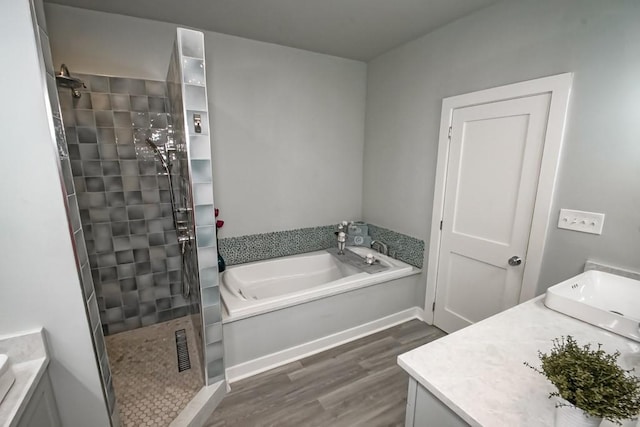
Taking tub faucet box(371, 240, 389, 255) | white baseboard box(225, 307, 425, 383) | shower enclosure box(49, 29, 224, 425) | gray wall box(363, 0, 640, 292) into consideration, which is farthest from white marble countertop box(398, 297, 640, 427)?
tub faucet box(371, 240, 389, 255)

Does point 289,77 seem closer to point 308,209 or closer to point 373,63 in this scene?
point 373,63

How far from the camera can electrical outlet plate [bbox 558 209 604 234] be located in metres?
1.54

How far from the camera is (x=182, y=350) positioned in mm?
2201

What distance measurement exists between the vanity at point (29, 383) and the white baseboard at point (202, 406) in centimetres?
62

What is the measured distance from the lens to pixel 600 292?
141cm

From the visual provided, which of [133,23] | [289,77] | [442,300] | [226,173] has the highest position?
[133,23]

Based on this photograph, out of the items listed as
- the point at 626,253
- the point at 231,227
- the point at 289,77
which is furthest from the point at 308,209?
the point at 626,253

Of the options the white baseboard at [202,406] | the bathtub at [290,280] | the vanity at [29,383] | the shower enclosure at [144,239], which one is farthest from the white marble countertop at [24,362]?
the bathtub at [290,280]

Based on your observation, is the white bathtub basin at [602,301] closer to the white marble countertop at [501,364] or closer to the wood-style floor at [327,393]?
the white marble countertop at [501,364]

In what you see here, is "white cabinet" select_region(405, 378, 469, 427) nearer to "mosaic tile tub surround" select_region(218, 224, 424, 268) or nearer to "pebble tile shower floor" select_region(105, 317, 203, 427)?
"pebble tile shower floor" select_region(105, 317, 203, 427)

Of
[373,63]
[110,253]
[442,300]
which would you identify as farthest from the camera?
[373,63]

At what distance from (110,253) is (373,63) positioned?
3172 millimetres

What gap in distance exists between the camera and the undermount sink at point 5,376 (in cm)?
87

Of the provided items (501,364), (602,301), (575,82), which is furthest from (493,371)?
(575,82)
